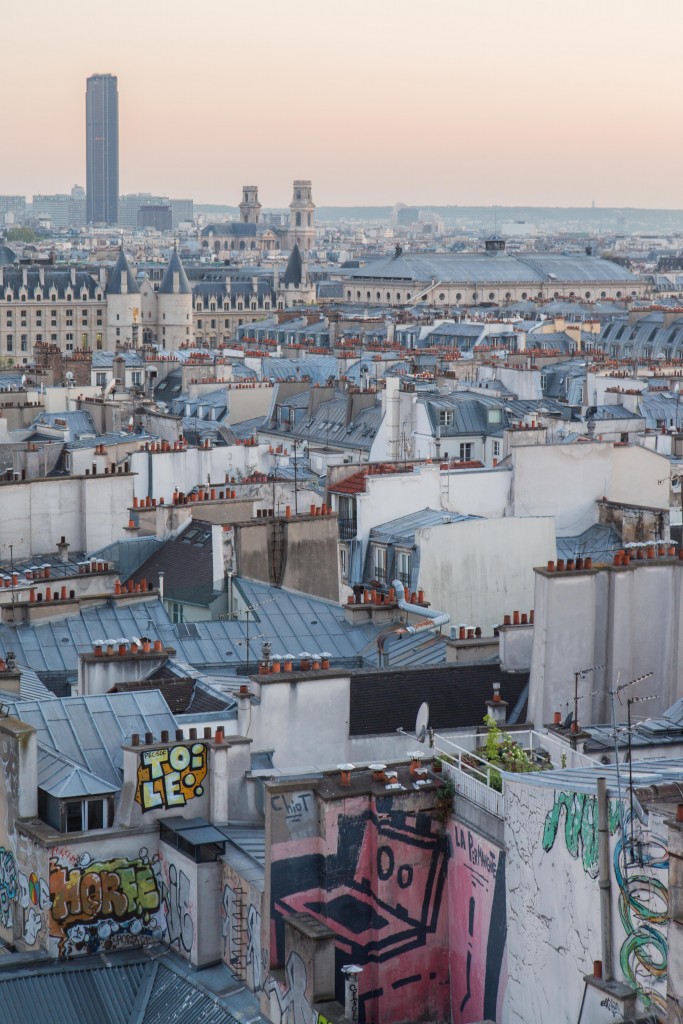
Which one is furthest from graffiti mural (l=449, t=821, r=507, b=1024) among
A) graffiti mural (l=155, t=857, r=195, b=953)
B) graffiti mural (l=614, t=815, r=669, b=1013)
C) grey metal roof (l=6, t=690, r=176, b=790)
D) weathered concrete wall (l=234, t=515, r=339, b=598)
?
weathered concrete wall (l=234, t=515, r=339, b=598)

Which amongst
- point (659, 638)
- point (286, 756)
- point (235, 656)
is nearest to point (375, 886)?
point (286, 756)

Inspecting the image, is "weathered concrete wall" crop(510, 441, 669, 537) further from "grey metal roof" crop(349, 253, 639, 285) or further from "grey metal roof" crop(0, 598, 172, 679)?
"grey metal roof" crop(349, 253, 639, 285)

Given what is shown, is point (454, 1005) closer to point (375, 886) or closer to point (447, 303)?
point (375, 886)

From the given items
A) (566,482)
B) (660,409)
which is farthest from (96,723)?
A: (660,409)

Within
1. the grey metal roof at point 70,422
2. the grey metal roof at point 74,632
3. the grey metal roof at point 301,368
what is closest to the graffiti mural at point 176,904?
the grey metal roof at point 74,632

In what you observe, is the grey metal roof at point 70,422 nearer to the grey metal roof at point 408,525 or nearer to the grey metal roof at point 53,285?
the grey metal roof at point 408,525

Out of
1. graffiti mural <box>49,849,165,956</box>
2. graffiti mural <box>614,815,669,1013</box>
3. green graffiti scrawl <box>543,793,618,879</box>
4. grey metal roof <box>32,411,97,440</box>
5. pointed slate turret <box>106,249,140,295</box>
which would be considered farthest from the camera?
pointed slate turret <box>106,249,140,295</box>

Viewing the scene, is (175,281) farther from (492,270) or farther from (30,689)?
(30,689)
